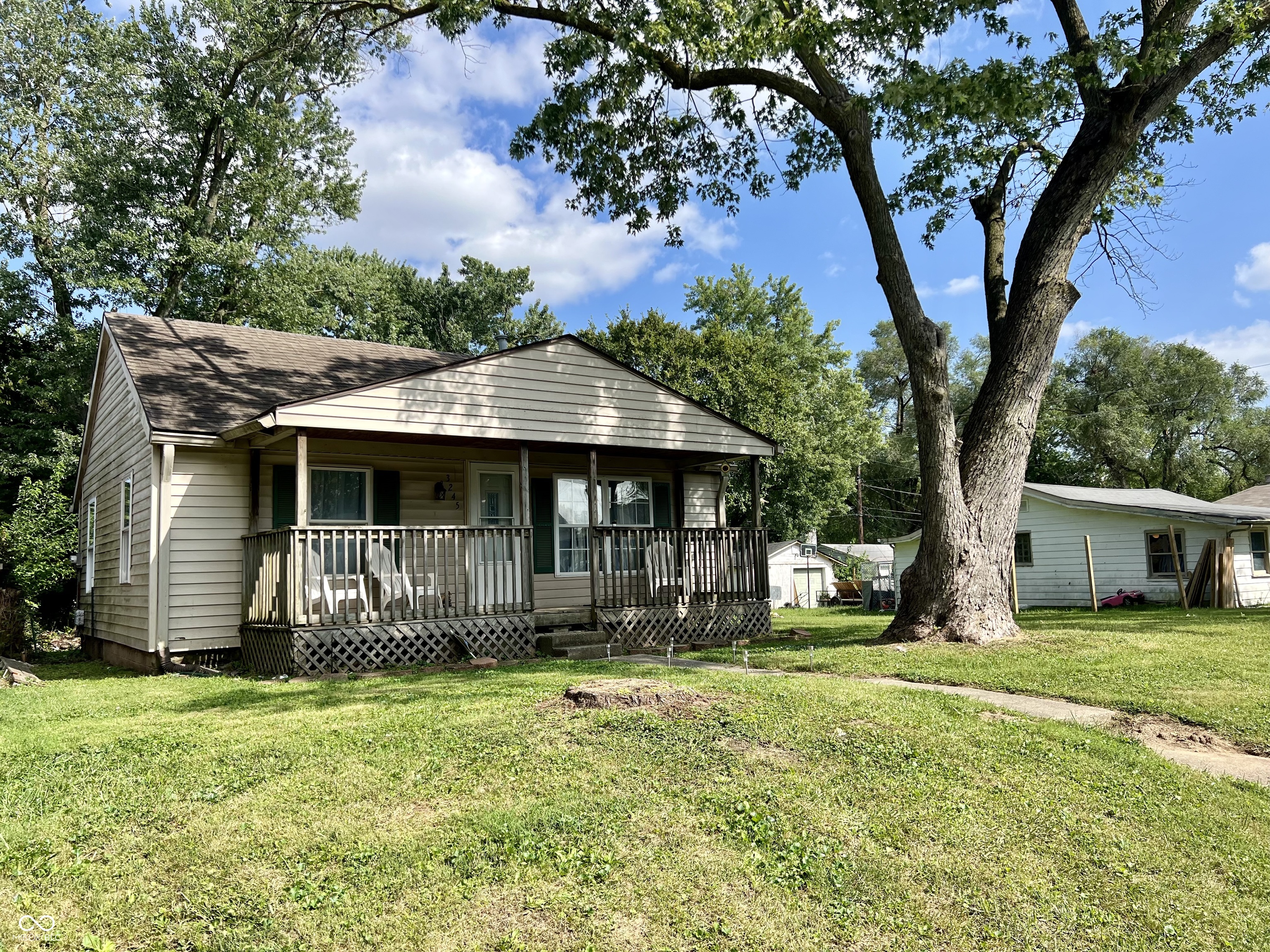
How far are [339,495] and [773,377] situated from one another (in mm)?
24297

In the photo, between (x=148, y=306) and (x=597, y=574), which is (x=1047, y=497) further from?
(x=148, y=306)

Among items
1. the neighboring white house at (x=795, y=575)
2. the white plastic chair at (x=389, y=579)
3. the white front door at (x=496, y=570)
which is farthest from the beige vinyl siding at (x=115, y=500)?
the neighboring white house at (x=795, y=575)

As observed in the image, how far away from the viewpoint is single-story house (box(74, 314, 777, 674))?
10.3 meters

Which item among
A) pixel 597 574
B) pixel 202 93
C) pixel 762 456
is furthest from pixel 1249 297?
pixel 202 93

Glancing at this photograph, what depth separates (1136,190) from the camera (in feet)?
45.3

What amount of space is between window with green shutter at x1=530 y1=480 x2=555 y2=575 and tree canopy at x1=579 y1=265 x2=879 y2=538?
18.9 metres

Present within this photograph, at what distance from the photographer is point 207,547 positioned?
11008 millimetres

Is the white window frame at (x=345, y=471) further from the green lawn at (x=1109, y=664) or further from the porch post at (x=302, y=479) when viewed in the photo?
the green lawn at (x=1109, y=664)

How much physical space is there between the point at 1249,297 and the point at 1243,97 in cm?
3578

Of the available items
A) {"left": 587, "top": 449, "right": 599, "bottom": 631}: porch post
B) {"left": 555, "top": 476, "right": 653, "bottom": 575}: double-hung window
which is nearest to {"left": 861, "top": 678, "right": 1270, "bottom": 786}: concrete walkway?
{"left": 587, "top": 449, "right": 599, "bottom": 631}: porch post

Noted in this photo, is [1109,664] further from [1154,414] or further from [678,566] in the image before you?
[1154,414]

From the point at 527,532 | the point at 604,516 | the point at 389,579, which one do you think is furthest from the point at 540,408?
the point at 389,579

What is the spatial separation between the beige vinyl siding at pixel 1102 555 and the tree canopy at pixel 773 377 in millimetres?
10909

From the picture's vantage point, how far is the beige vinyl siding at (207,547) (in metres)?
10.8
